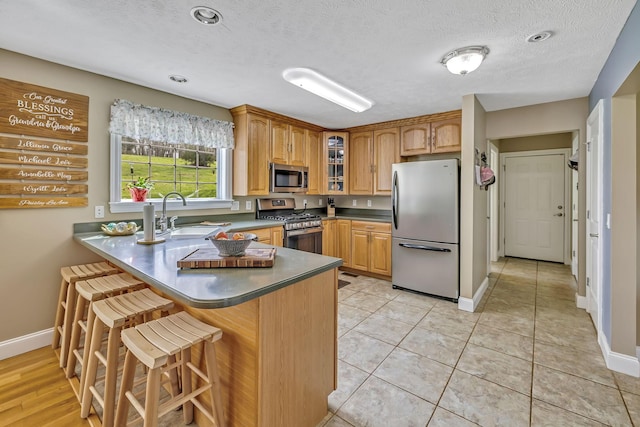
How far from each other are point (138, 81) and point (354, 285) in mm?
3426

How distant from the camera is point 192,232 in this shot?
2.83 metres

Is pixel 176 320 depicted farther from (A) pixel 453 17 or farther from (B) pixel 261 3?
(A) pixel 453 17

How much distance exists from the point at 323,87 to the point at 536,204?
4.91 m

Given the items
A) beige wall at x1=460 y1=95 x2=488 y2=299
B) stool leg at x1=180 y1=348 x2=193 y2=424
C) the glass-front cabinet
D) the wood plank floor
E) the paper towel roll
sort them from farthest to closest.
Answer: the glass-front cabinet, beige wall at x1=460 y1=95 x2=488 y2=299, the paper towel roll, the wood plank floor, stool leg at x1=180 y1=348 x2=193 y2=424

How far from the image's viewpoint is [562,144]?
5.25 metres

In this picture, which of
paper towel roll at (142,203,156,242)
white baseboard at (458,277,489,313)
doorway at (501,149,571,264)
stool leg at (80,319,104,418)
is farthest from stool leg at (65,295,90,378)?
doorway at (501,149,571,264)

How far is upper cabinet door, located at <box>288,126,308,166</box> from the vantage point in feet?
14.0

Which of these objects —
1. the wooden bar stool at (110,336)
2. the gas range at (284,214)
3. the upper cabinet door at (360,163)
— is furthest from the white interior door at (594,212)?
the wooden bar stool at (110,336)

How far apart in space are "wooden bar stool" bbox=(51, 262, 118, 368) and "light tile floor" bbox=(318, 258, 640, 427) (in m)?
1.95

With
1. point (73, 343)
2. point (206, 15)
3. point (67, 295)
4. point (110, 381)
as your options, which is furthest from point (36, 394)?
point (206, 15)

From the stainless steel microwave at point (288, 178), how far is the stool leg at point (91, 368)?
2586 millimetres

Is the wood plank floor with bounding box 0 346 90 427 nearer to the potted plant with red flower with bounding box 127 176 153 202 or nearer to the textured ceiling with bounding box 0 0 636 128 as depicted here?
the potted plant with red flower with bounding box 127 176 153 202

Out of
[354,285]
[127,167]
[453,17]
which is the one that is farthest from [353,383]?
[127,167]

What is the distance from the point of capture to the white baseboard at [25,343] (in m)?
2.30
